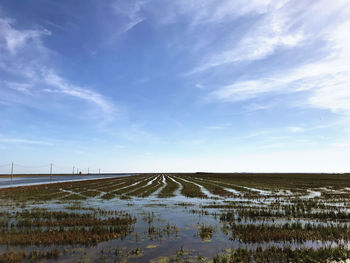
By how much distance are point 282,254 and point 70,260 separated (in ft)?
32.5

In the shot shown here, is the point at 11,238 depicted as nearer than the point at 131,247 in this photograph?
No

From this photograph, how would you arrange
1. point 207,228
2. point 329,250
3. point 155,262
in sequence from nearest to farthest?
1. point 155,262
2. point 329,250
3. point 207,228

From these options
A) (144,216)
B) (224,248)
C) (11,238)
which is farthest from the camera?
(144,216)

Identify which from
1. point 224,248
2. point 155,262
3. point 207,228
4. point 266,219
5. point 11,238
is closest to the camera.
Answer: point 155,262

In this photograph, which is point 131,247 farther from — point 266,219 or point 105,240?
point 266,219

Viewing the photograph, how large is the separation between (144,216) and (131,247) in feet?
26.7

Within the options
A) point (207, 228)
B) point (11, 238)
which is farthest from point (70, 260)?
point (207, 228)

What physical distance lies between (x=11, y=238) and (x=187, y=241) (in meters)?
10.3

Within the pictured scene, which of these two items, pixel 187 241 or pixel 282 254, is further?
pixel 187 241

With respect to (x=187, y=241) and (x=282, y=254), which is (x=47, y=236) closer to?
(x=187, y=241)

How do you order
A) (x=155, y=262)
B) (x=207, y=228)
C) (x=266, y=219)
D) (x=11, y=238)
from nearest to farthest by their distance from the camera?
(x=155, y=262), (x=11, y=238), (x=207, y=228), (x=266, y=219)

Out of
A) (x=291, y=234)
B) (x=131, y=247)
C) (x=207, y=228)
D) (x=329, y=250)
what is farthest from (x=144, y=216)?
(x=329, y=250)

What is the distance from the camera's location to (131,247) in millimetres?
11836

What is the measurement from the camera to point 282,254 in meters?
10.4
